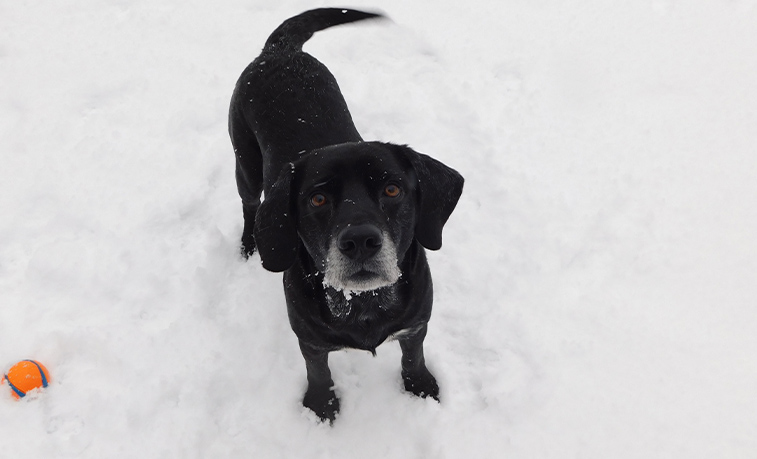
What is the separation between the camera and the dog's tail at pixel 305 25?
3.52 meters

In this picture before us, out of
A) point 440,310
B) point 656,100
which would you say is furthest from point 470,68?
point 440,310

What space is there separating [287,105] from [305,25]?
2.74ft

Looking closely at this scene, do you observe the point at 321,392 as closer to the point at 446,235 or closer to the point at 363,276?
the point at 363,276

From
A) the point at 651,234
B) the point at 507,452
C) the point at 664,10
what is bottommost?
the point at 507,452

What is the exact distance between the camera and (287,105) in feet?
10.4

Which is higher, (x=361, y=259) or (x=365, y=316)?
(x=361, y=259)

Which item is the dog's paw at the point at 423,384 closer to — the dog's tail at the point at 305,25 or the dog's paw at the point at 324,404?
the dog's paw at the point at 324,404

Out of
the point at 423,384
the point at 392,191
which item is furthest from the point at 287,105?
the point at 423,384

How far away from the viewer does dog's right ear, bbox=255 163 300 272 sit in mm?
2428

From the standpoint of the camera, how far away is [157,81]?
5.21m

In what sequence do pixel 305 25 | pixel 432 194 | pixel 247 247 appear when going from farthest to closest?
pixel 247 247 < pixel 305 25 < pixel 432 194

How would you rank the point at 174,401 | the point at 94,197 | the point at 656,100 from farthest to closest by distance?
the point at 656,100 → the point at 94,197 → the point at 174,401

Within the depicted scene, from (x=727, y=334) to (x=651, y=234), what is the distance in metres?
0.89

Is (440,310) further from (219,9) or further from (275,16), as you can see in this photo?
(219,9)
